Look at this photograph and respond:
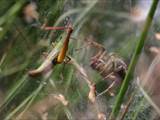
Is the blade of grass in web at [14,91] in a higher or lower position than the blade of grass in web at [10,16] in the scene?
lower

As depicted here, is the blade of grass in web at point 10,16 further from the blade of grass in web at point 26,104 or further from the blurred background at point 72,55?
the blade of grass in web at point 26,104

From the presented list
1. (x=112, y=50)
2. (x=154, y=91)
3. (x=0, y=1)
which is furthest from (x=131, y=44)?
(x=0, y=1)

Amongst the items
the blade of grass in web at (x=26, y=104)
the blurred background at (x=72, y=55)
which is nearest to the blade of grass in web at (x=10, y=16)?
the blurred background at (x=72, y=55)

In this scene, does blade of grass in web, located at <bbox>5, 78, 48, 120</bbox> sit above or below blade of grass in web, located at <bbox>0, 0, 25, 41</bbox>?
below

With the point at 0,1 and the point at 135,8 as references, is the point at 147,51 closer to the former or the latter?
the point at 135,8

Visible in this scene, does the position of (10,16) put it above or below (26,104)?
above

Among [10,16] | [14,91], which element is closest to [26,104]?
[14,91]

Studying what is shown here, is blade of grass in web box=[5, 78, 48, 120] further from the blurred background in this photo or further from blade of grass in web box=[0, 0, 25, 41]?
blade of grass in web box=[0, 0, 25, 41]

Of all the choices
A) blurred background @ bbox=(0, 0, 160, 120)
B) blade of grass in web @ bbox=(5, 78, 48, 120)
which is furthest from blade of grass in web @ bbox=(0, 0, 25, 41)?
blade of grass in web @ bbox=(5, 78, 48, 120)

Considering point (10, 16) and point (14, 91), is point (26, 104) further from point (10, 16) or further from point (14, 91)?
point (10, 16)
